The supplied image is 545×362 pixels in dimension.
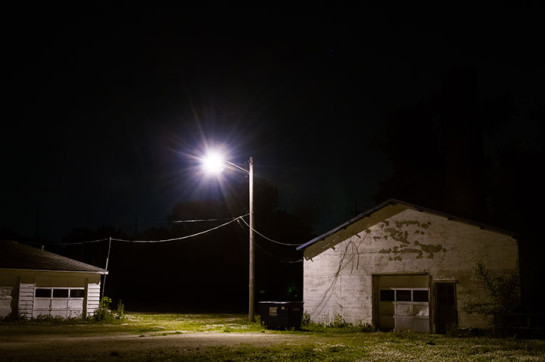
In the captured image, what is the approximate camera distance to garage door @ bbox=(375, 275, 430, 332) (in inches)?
942

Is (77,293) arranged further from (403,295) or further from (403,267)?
(403,267)

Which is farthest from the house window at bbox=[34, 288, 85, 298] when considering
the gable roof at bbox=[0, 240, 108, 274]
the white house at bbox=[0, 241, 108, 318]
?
the gable roof at bbox=[0, 240, 108, 274]

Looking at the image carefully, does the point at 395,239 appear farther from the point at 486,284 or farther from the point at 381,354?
the point at 381,354

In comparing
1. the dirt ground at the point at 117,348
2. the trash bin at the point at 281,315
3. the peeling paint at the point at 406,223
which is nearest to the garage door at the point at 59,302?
the dirt ground at the point at 117,348

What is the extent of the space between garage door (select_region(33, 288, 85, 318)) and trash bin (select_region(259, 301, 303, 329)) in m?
12.5

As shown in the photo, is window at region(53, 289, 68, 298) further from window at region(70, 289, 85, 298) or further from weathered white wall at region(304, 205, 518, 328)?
weathered white wall at region(304, 205, 518, 328)

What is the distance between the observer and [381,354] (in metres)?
14.1

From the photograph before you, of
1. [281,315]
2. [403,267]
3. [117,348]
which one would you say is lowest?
[117,348]

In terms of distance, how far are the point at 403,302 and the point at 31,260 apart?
62.6 feet

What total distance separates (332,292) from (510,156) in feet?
76.1

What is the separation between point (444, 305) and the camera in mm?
23219

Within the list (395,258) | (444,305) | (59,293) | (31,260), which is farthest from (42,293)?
(444,305)

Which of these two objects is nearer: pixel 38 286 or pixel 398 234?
pixel 398 234

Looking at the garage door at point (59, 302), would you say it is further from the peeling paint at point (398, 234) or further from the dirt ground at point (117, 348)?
the peeling paint at point (398, 234)
